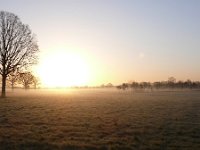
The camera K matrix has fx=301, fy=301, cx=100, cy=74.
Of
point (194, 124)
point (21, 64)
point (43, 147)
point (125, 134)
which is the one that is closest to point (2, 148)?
point (43, 147)

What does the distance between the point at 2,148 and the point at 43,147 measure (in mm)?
1753

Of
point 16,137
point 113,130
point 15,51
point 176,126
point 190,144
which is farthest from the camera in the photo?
point 15,51

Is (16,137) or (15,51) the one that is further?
(15,51)

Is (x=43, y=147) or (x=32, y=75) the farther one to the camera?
(x=32, y=75)

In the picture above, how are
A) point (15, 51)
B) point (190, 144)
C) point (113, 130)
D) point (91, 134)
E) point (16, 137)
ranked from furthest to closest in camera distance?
point (15, 51), point (113, 130), point (91, 134), point (16, 137), point (190, 144)

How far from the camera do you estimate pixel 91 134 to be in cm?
1639

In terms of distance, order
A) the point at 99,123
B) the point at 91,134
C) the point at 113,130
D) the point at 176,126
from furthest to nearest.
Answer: the point at 99,123
the point at 176,126
the point at 113,130
the point at 91,134

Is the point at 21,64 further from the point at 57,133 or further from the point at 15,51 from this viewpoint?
the point at 57,133

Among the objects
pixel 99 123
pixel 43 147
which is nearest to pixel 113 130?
pixel 99 123

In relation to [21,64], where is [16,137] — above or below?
below

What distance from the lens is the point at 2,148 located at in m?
13.1

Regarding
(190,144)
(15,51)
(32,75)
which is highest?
(15,51)

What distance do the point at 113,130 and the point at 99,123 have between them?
2843 mm

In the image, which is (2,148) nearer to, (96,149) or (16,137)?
(16,137)
